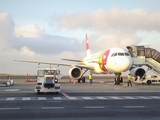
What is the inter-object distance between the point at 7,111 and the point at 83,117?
3.67 metres

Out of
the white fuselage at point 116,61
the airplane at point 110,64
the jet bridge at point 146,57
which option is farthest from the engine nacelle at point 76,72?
the jet bridge at point 146,57

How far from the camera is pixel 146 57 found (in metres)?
42.8

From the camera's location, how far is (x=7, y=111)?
13086 mm

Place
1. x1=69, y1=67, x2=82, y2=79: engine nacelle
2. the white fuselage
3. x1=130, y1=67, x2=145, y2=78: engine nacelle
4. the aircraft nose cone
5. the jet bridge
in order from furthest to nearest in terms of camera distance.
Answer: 1. x1=69, y1=67, x2=82, y2=79: engine nacelle
2. the jet bridge
3. x1=130, y1=67, x2=145, y2=78: engine nacelle
4. the white fuselage
5. the aircraft nose cone

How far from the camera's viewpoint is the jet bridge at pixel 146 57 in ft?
138

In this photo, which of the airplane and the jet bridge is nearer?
the airplane

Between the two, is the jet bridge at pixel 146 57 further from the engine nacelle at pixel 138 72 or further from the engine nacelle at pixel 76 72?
the engine nacelle at pixel 76 72

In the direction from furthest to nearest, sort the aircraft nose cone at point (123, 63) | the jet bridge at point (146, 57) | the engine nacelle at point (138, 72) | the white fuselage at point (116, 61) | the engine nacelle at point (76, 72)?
the engine nacelle at point (76, 72) → the jet bridge at point (146, 57) → the engine nacelle at point (138, 72) → the white fuselage at point (116, 61) → the aircraft nose cone at point (123, 63)

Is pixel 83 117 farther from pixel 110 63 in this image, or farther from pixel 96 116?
pixel 110 63

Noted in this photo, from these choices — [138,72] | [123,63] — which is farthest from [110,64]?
[138,72]

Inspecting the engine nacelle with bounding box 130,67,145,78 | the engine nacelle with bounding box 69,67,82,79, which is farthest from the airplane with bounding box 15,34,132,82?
the engine nacelle with bounding box 130,67,145,78

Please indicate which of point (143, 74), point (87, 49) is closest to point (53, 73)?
point (143, 74)

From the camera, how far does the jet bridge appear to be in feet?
138

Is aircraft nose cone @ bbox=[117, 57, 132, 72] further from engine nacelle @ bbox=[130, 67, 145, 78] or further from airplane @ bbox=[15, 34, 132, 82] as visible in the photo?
engine nacelle @ bbox=[130, 67, 145, 78]
